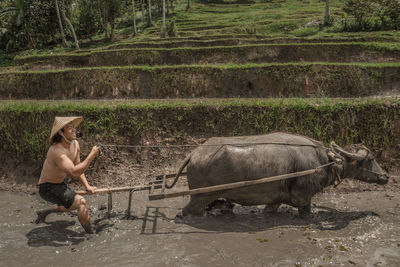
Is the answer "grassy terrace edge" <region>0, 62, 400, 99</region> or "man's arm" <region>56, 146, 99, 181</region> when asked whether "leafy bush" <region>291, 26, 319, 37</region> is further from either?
"man's arm" <region>56, 146, 99, 181</region>

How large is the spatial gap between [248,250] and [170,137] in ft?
11.2

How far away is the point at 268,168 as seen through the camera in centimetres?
430

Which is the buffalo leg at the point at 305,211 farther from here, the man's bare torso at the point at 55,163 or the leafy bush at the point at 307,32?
the leafy bush at the point at 307,32

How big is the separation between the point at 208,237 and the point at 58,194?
2164mm

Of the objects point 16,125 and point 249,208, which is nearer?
point 249,208

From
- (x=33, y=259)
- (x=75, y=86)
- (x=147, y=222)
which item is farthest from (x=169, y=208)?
(x=75, y=86)

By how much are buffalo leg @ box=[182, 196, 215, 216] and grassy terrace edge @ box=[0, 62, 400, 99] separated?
5797 millimetres

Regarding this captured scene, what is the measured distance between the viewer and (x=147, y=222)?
14.9 ft

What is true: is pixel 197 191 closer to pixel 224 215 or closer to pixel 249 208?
pixel 224 215

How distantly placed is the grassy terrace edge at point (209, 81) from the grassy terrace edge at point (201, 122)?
3016 mm

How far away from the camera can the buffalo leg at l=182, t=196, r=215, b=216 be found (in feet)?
14.5

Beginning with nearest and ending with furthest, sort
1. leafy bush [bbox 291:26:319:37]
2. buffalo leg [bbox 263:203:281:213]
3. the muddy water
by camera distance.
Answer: the muddy water, buffalo leg [bbox 263:203:281:213], leafy bush [bbox 291:26:319:37]

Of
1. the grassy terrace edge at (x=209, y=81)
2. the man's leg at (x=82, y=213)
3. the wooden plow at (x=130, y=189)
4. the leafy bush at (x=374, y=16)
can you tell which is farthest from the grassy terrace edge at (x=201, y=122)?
the leafy bush at (x=374, y=16)

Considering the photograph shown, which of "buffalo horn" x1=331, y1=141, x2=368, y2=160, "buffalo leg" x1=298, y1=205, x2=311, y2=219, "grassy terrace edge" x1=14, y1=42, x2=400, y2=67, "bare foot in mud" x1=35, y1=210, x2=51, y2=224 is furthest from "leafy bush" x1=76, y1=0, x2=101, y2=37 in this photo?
"buffalo leg" x1=298, y1=205, x2=311, y2=219
